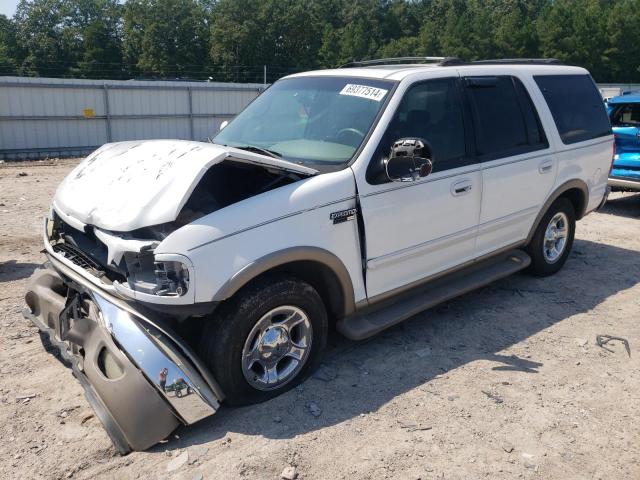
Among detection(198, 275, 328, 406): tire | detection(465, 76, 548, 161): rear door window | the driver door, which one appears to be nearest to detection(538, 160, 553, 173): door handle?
detection(465, 76, 548, 161): rear door window

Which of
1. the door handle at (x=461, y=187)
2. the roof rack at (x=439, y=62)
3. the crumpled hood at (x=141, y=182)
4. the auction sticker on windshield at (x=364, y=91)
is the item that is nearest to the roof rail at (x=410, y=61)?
the roof rack at (x=439, y=62)

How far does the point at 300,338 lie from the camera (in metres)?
3.74

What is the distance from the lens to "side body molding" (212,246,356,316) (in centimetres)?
321

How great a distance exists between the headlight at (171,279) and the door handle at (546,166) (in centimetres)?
Answer: 355

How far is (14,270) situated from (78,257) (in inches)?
107

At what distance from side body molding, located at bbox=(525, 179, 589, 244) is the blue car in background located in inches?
129

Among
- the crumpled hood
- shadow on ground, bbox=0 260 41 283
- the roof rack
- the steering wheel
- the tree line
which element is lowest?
shadow on ground, bbox=0 260 41 283

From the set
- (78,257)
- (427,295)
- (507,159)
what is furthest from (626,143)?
(78,257)

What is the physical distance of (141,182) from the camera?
347 cm

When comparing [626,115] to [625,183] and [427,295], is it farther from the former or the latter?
[427,295]

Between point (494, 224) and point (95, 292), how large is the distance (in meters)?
3.18

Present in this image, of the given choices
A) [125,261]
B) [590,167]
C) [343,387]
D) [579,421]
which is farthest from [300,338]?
[590,167]

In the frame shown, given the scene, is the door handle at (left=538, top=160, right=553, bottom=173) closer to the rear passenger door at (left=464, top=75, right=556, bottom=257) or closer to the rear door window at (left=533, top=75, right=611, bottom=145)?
the rear passenger door at (left=464, top=75, right=556, bottom=257)

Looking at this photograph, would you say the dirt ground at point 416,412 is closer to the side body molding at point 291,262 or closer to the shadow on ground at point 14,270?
the shadow on ground at point 14,270
